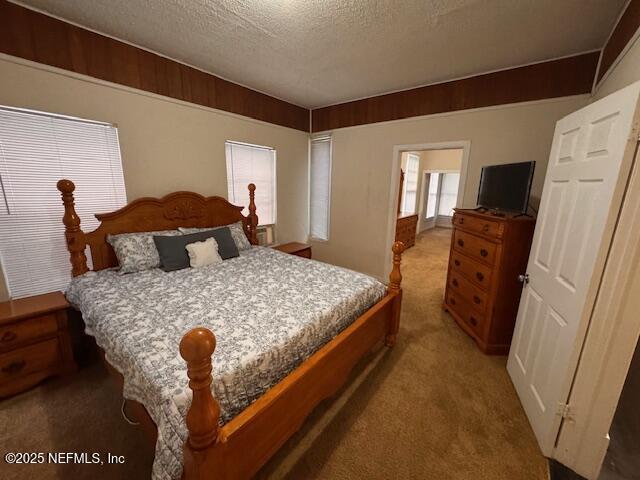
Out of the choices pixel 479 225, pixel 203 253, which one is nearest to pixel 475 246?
pixel 479 225

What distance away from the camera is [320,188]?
423cm

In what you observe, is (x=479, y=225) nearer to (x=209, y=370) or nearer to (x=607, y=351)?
(x=607, y=351)

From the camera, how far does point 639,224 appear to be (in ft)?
3.49

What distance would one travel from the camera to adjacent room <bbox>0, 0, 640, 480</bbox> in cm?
118

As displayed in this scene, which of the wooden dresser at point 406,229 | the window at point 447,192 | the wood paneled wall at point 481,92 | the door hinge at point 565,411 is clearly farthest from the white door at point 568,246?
the window at point 447,192

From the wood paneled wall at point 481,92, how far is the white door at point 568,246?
118cm

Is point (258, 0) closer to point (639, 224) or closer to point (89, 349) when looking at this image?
point (639, 224)

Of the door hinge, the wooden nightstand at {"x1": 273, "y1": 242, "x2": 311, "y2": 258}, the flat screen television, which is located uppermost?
the flat screen television

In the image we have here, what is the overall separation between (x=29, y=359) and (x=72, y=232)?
35.9 inches

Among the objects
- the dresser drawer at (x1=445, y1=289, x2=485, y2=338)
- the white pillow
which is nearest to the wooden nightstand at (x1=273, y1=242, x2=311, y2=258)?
the white pillow

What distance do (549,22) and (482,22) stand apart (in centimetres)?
47

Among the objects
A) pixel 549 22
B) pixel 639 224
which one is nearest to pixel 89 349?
pixel 639 224

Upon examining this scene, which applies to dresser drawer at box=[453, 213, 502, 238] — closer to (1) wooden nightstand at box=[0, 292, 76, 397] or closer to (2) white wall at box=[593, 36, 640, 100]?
(2) white wall at box=[593, 36, 640, 100]

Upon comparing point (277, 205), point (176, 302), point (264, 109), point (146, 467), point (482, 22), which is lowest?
point (146, 467)
